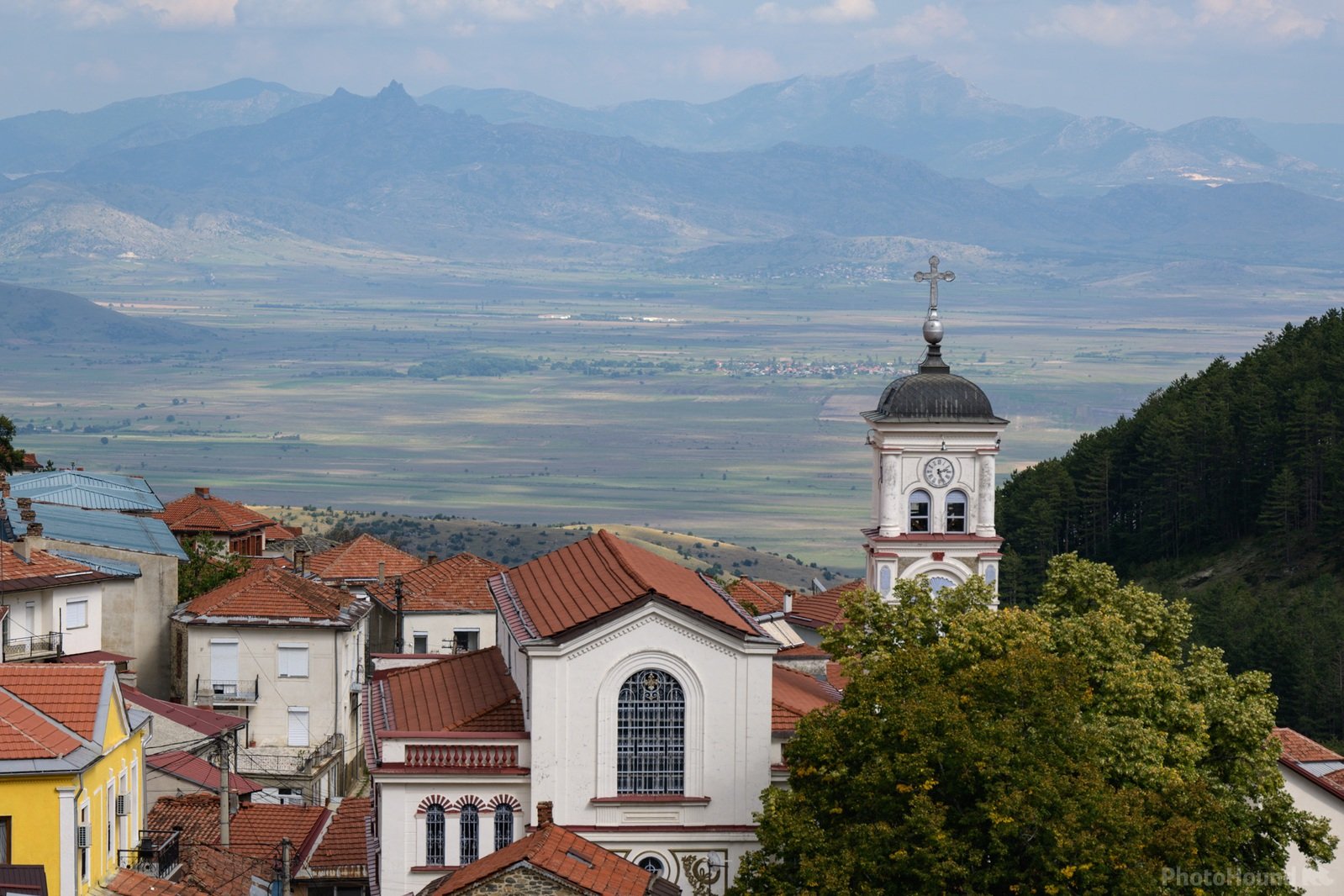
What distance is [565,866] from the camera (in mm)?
35188

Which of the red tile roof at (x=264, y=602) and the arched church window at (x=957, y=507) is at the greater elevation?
the arched church window at (x=957, y=507)

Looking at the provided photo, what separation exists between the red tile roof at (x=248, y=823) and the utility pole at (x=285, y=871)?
102cm

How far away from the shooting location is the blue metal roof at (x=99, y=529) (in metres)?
70.5

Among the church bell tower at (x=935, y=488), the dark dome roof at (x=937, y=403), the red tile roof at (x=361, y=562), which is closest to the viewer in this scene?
the church bell tower at (x=935, y=488)

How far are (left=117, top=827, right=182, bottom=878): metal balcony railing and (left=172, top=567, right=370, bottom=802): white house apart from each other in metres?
24.8

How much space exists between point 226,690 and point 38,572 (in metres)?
8.60

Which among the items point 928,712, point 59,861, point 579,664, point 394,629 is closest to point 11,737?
point 59,861

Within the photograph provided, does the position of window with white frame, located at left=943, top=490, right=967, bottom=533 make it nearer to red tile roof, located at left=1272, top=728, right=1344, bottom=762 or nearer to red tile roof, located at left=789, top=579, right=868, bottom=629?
red tile roof, located at left=789, top=579, right=868, bottom=629

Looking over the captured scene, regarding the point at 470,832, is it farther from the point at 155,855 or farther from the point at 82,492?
the point at 82,492

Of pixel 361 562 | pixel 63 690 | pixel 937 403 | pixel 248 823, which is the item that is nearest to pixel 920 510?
pixel 937 403

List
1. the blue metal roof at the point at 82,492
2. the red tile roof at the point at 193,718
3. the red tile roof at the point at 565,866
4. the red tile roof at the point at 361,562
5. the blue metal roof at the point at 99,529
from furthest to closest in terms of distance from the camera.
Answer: the red tile roof at the point at 361,562, the blue metal roof at the point at 82,492, the blue metal roof at the point at 99,529, the red tile roof at the point at 193,718, the red tile roof at the point at 565,866

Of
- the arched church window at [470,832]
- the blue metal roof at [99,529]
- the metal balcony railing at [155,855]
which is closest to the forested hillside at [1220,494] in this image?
the blue metal roof at [99,529]

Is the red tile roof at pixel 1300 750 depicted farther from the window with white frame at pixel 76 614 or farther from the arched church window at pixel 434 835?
the window with white frame at pixel 76 614

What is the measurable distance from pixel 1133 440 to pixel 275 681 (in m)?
79.9
